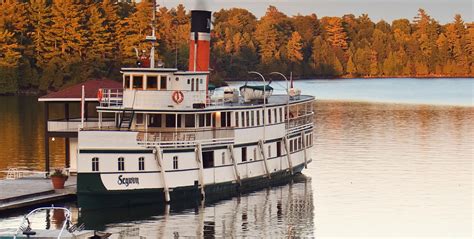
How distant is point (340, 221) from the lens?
52094 millimetres

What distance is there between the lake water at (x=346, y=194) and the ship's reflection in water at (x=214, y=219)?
0.13ft

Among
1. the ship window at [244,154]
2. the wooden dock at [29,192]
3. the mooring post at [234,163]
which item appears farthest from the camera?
the ship window at [244,154]

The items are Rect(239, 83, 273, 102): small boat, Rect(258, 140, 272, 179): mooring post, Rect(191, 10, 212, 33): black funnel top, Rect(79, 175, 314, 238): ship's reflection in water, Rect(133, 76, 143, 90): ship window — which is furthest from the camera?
Rect(239, 83, 273, 102): small boat

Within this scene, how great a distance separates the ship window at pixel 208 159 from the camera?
54594 millimetres

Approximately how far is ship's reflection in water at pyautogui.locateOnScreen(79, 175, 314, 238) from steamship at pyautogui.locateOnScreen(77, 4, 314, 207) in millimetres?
940

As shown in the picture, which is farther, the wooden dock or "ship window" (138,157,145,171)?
"ship window" (138,157,145,171)

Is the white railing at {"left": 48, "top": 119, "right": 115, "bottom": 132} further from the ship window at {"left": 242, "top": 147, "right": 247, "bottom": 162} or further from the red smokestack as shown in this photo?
the red smokestack

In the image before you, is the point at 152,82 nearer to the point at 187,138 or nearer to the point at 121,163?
the point at 187,138

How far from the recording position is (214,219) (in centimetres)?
5075

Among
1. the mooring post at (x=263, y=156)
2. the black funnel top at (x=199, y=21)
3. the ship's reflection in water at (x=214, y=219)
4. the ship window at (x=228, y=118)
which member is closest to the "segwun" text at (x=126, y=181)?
the ship's reflection in water at (x=214, y=219)

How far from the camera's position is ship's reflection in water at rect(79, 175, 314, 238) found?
47938 millimetres

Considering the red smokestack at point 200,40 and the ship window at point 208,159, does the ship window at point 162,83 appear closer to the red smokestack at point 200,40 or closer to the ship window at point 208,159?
the ship window at point 208,159

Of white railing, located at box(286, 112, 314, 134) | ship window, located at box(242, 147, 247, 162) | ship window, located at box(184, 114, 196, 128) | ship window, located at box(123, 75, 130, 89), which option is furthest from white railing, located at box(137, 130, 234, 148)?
white railing, located at box(286, 112, 314, 134)

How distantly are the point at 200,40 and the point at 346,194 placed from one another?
34.1 feet
